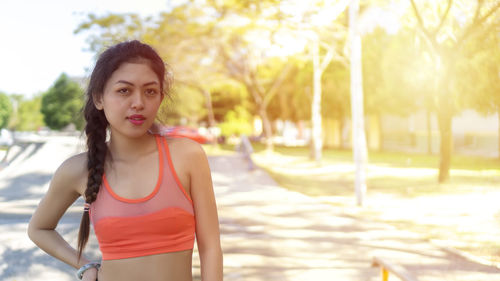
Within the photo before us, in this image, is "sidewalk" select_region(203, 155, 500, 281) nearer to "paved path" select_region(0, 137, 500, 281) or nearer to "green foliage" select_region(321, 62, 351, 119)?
"paved path" select_region(0, 137, 500, 281)

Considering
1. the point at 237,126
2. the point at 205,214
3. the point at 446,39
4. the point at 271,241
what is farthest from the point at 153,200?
the point at 237,126

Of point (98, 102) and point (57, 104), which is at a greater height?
point (57, 104)

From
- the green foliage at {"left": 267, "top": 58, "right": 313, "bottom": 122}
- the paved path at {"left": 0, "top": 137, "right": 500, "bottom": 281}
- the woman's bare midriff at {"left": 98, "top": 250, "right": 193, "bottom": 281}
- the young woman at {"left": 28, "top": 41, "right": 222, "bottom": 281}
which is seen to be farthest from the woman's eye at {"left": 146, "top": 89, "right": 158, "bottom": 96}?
the green foliage at {"left": 267, "top": 58, "right": 313, "bottom": 122}

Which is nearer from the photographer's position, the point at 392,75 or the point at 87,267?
the point at 87,267

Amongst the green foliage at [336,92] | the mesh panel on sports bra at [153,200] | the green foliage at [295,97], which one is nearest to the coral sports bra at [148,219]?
the mesh panel on sports bra at [153,200]

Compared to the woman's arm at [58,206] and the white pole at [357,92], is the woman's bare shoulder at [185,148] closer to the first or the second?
the woman's arm at [58,206]

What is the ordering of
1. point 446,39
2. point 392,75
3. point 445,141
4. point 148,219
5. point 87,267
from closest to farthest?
point 148,219 < point 87,267 < point 446,39 < point 445,141 < point 392,75

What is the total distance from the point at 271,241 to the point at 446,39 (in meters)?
10.3

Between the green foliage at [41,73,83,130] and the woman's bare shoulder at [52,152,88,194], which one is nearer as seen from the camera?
the woman's bare shoulder at [52,152,88,194]

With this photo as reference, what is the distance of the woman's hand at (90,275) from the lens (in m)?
1.87

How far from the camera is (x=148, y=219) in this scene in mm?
1682

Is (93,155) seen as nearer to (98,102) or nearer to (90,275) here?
(98,102)

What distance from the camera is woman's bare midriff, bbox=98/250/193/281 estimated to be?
68.1 inches

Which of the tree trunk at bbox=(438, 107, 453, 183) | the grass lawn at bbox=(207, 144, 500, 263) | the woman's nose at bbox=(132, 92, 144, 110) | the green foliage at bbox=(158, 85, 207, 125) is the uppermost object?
the green foliage at bbox=(158, 85, 207, 125)
